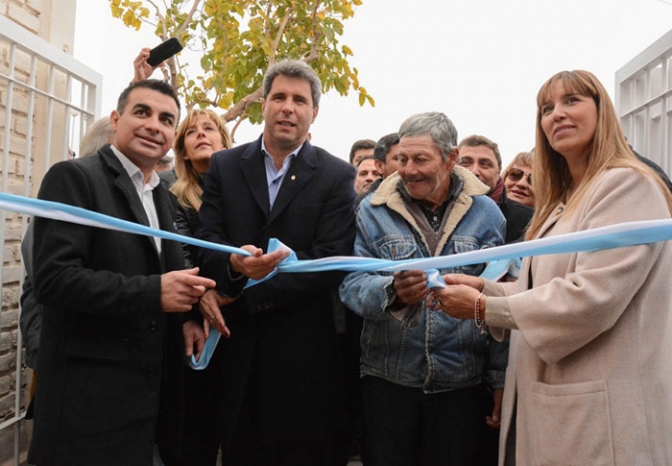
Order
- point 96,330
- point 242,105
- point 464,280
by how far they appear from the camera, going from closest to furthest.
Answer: point 96,330, point 464,280, point 242,105

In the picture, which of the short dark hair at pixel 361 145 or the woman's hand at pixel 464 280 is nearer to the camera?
the woman's hand at pixel 464 280

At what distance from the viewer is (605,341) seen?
2.03 m

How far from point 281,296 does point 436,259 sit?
2.52ft

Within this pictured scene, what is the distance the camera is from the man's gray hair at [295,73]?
2.95 meters

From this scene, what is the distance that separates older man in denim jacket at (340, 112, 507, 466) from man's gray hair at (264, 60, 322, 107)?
51cm

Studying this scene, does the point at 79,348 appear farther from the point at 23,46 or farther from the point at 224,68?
the point at 224,68

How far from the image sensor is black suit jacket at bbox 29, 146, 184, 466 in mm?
2121

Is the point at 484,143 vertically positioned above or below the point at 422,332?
above

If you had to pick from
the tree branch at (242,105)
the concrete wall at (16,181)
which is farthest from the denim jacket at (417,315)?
the tree branch at (242,105)

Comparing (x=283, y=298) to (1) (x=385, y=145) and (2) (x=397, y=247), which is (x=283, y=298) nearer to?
(2) (x=397, y=247)

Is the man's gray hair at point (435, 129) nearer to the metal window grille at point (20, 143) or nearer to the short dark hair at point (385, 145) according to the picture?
the short dark hair at point (385, 145)

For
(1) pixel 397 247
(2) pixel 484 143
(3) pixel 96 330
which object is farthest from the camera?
(2) pixel 484 143

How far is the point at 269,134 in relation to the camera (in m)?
2.93

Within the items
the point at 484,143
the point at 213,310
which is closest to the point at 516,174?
the point at 484,143
